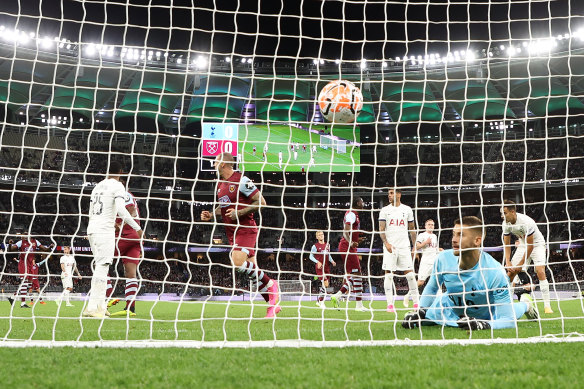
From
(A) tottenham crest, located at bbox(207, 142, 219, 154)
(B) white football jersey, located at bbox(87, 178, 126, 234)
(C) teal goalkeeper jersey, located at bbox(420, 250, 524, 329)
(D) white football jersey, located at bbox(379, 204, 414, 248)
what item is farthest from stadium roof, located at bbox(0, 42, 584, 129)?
(C) teal goalkeeper jersey, located at bbox(420, 250, 524, 329)

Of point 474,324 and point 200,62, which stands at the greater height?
→ point 200,62

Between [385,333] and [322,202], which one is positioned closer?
[385,333]

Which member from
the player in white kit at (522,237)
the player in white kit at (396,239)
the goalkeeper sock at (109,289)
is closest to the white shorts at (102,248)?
the goalkeeper sock at (109,289)

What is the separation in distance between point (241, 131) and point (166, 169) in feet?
30.4

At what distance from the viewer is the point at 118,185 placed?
267 inches

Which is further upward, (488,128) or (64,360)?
(488,128)

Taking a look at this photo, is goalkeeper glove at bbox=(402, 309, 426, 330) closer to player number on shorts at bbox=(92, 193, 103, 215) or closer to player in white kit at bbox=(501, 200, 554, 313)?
player in white kit at bbox=(501, 200, 554, 313)

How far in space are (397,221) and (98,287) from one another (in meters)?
4.73

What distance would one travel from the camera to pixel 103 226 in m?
6.70

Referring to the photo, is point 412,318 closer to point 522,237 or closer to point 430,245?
point 522,237

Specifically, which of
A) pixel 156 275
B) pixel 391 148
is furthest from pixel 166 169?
pixel 391 148

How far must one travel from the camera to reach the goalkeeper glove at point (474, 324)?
469 cm

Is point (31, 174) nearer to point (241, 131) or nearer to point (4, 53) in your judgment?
point (4, 53)

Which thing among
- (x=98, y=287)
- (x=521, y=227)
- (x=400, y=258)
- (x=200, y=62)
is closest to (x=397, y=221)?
(x=400, y=258)
